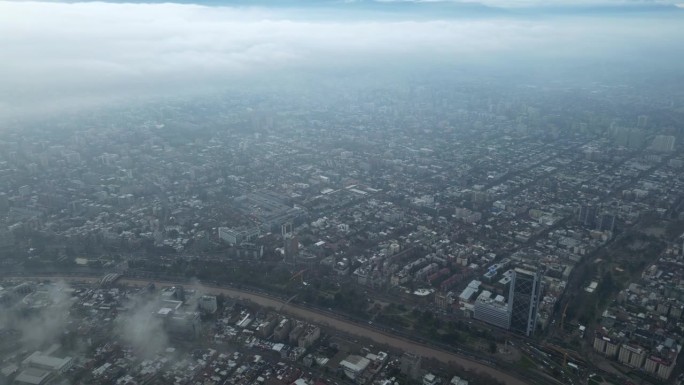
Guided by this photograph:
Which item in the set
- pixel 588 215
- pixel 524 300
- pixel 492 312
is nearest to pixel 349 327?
pixel 492 312

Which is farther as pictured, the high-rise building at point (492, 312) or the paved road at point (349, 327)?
the high-rise building at point (492, 312)

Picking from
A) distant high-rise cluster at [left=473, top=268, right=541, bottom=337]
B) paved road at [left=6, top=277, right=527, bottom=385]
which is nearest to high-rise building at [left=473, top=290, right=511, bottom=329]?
distant high-rise cluster at [left=473, top=268, right=541, bottom=337]

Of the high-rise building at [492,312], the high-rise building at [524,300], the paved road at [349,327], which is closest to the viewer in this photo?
the paved road at [349,327]

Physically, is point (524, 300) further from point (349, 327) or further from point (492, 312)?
point (349, 327)

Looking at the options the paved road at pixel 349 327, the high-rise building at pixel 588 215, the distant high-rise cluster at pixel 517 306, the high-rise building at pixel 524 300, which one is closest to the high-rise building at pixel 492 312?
the distant high-rise cluster at pixel 517 306

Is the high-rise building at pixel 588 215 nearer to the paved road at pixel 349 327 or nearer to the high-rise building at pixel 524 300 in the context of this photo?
the high-rise building at pixel 524 300

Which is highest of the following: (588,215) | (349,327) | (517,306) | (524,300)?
(524,300)

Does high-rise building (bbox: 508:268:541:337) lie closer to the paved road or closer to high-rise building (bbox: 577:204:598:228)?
the paved road
